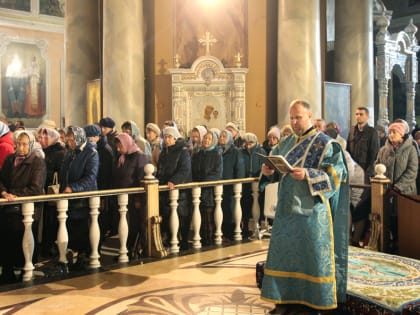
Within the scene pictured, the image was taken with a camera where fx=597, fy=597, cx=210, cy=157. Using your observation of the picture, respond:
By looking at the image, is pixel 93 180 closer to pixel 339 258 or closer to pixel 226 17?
pixel 339 258

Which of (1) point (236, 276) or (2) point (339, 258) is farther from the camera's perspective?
(1) point (236, 276)

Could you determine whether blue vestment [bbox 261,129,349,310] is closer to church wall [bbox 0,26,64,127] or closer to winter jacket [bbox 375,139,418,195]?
winter jacket [bbox 375,139,418,195]

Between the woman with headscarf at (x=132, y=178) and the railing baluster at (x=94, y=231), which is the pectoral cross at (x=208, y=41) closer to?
the woman with headscarf at (x=132, y=178)

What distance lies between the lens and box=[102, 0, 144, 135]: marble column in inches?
429

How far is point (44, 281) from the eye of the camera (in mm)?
5801

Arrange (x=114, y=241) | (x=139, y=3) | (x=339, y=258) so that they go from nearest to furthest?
(x=339, y=258) < (x=114, y=241) < (x=139, y=3)

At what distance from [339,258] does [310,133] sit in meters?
0.98

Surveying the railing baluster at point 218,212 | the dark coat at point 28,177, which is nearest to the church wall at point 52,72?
the railing baluster at point 218,212

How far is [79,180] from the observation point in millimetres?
6410

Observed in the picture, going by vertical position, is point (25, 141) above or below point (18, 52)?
below

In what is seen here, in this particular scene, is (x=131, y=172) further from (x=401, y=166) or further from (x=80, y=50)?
(x=80, y=50)

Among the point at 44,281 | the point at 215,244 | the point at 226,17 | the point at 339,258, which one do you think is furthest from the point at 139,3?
the point at 339,258

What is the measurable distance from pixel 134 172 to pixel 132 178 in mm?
74

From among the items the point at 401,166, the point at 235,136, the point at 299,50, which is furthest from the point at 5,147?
the point at 299,50
